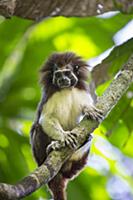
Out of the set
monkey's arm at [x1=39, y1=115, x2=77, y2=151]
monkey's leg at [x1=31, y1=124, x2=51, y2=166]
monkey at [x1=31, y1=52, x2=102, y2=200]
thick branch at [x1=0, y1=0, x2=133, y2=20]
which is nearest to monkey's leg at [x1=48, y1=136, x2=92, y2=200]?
monkey at [x1=31, y1=52, x2=102, y2=200]

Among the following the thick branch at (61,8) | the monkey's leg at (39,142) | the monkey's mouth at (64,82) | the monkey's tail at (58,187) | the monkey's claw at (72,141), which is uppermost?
the thick branch at (61,8)

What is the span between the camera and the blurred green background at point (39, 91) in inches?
156

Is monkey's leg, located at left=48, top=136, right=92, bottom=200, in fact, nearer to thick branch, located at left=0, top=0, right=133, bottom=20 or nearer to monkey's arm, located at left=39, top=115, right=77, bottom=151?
monkey's arm, located at left=39, top=115, right=77, bottom=151

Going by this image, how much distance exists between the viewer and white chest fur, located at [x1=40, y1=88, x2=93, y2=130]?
12.9 feet

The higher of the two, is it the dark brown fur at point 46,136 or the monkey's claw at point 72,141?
the monkey's claw at point 72,141

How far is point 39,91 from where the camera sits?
15.0 feet

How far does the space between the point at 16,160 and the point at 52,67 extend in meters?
0.60

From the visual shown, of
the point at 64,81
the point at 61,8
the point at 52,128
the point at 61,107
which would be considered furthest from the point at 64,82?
the point at 61,8

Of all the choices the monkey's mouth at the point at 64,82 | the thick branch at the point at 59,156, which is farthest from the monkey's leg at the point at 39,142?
the thick branch at the point at 59,156

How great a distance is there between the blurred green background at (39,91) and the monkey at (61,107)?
167 mm

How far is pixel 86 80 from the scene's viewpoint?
417 cm

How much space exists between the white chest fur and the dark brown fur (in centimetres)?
5

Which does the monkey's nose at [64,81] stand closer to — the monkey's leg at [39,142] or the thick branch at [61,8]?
the monkey's leg at [39,142]

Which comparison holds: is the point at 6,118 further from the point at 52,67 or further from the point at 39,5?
the point at 39,5
